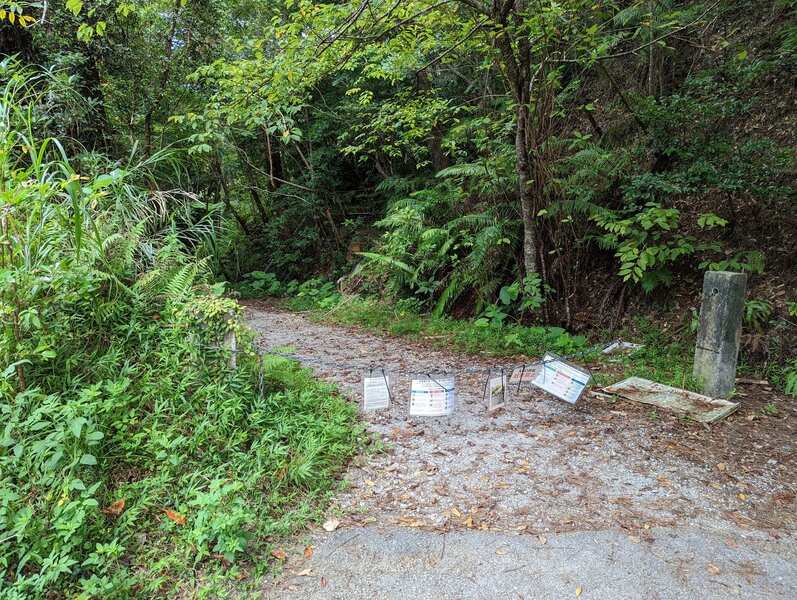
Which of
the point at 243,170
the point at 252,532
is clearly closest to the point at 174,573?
the point at 252,532

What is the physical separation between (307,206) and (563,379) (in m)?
9.07

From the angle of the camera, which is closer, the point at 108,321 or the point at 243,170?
the point at 108,321

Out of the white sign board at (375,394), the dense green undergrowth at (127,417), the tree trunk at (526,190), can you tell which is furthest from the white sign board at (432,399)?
the tree trunk at (526,190)

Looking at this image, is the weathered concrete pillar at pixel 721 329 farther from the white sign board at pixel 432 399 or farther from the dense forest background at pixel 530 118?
the white sign board at pixel 432 399

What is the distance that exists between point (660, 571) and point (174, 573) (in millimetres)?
2506

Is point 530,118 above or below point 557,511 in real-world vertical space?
above

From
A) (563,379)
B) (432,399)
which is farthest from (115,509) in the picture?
(563,379)

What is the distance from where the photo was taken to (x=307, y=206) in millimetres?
11875

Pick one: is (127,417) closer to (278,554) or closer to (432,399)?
(278,554)

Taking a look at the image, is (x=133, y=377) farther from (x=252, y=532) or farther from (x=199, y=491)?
(x=252, y=532)

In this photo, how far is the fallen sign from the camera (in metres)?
4.01

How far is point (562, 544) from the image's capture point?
8.78 ft

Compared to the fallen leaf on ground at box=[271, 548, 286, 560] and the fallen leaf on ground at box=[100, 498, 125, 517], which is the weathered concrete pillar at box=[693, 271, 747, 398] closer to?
the fallen leaf on ground at box=[271, 548, 286, 560]

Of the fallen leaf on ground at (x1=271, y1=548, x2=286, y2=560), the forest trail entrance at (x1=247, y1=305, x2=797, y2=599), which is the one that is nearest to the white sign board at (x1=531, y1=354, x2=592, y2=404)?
the forest trail entrance at (x1=247, y1=305, x2=797, y2=599)
